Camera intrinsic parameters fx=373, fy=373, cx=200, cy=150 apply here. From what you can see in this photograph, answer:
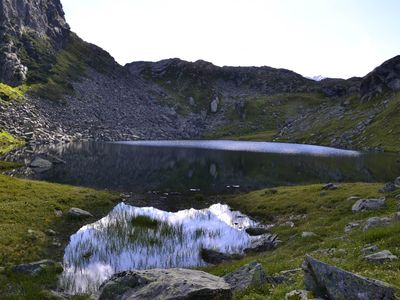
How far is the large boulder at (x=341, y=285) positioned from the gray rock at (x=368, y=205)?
25.3 m

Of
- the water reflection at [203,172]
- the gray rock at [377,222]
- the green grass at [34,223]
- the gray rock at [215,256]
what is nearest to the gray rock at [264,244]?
the gray rock at [215,256]

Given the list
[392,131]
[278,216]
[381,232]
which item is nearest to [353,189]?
[278,216]

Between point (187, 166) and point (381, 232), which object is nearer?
point (381, 232)

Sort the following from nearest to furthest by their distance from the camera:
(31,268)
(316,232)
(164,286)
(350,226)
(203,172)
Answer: (164,286), (31,268), (350,226), (316,232), (203,172)

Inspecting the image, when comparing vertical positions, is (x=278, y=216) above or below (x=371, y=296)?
below

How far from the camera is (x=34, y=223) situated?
3700 cm

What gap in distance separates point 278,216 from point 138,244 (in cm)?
2017

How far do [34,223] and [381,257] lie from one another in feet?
105

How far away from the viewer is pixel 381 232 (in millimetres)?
21156

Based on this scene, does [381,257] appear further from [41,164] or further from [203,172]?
[41,164]

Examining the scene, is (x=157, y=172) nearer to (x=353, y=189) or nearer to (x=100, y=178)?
(x=100, y=178)

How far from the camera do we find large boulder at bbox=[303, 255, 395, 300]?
1105 centimetres

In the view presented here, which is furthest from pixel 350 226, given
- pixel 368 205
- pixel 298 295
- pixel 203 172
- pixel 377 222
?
pixel 203 172

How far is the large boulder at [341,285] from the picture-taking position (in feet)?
36.2
